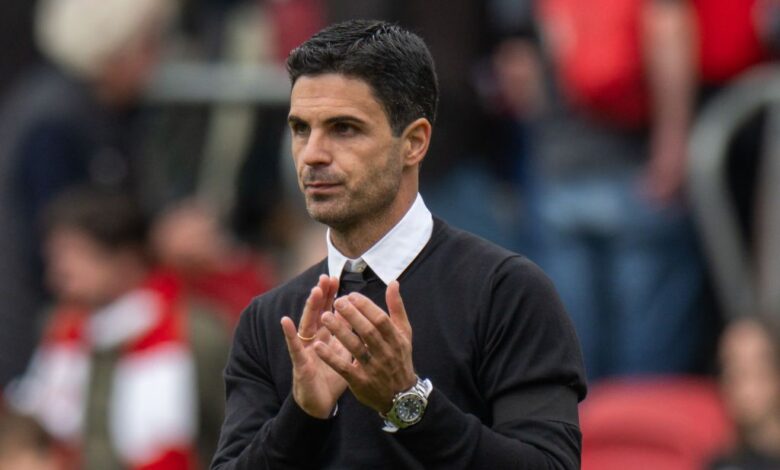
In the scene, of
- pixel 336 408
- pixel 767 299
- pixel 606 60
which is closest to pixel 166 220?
pixel 606 60

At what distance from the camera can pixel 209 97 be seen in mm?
8711

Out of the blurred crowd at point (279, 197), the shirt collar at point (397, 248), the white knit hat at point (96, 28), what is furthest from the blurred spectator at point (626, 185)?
the shirt collar at point (397, 248)

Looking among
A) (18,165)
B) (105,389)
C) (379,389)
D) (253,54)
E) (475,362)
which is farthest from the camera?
(253,54)

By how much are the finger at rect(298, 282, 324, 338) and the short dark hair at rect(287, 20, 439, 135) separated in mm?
337

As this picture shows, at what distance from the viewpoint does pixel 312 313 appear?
11.0ft

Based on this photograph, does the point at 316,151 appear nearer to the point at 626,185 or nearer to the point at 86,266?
the point at 86,266

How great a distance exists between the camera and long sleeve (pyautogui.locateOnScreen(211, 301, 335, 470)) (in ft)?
11.1

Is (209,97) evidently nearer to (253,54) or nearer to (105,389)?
(253,54)

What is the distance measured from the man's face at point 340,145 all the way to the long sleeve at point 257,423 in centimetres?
34

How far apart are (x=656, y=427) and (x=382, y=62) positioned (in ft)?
12.5

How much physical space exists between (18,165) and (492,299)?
4.89 metres

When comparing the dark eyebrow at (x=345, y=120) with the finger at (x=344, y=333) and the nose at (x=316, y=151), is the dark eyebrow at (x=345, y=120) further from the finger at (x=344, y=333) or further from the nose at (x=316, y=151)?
the finger at (x=344, y=333)

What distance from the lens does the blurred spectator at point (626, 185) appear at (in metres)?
7.22

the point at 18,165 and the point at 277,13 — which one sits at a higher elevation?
the point at 277,13
